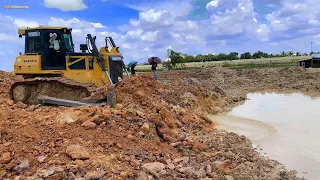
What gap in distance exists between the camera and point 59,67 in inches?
505

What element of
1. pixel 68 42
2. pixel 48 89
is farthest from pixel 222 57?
pixel 48 89

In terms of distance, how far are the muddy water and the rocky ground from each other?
0.88 m

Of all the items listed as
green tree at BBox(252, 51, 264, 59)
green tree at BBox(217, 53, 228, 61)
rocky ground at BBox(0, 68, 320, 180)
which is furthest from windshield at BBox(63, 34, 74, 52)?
green tree at BBox(252, 51, 264, 59)

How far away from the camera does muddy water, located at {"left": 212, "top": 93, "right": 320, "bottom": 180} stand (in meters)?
9.92

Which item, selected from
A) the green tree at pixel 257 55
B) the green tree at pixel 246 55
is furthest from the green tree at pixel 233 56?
the green tree at pixel 257 55

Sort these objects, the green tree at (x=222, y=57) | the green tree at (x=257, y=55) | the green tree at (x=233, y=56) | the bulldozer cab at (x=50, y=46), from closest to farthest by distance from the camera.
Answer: the bulldozer cab at (x=50, y=46) → the green tree at (x=222, y=57) → the green tree at (x=233, y=56) → the green tree at (x=257, y=55)

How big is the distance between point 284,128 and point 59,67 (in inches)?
337

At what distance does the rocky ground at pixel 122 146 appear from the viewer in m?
7.15

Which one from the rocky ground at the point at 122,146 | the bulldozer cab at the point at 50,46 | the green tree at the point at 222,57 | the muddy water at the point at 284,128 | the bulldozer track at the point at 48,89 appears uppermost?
the green tree at the point at 222,57

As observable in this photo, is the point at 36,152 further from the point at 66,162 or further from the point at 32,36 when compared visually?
the point at 32,36

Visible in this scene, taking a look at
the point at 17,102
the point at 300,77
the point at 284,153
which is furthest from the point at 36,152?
the point at 300,77

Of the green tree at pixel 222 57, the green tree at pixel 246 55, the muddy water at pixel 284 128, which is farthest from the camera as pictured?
the green tree at pixel 246 55

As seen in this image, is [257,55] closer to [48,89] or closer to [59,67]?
[59,67]

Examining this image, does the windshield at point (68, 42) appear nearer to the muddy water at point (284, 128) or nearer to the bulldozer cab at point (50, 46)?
the bulldozer cab at point (50, 46)
